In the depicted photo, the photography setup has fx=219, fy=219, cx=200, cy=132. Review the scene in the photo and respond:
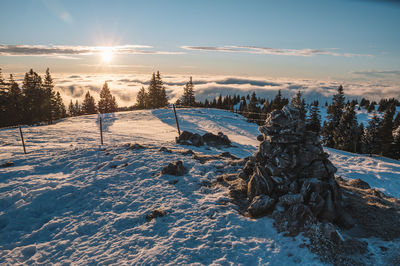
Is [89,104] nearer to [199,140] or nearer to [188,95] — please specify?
[188,95]

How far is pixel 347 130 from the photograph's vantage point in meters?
50.5

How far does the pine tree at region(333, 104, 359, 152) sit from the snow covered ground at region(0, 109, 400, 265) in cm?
4641

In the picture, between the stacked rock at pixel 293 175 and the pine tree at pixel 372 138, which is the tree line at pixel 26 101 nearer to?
the stacked rock at pixel 293 175

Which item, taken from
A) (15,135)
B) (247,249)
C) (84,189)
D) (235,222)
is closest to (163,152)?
(84,189)

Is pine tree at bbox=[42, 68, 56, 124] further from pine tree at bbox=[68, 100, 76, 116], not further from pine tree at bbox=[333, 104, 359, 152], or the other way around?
pine tree at bbox=[333, 104, 359, 152]

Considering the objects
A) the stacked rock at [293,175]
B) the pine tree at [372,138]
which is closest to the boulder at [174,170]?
the stacked rock at [293,175]

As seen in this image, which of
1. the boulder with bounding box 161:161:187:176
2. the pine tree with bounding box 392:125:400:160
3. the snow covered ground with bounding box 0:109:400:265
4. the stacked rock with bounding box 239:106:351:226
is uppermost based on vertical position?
the stacked rock with bounding box 239:106:351:226

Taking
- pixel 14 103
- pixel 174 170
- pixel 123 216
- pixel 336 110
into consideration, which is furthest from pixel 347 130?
pixel 14 103

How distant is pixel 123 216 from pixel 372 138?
196 ft

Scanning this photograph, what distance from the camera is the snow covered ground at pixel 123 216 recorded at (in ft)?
26.0

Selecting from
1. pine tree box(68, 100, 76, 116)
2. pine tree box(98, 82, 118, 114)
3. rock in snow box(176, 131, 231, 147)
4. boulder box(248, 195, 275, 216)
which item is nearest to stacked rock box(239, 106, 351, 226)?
boulder box(248, 195, 275, 216)

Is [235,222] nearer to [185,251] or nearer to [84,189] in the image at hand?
[185,251]

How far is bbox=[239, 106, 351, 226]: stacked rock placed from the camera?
9.52 m

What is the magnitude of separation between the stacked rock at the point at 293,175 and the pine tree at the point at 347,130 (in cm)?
4822
